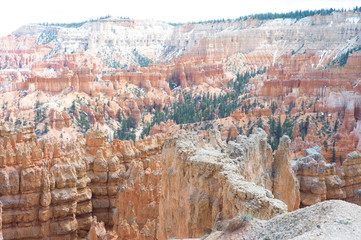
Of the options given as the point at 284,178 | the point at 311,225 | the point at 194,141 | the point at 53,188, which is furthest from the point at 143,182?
the point at 311,225

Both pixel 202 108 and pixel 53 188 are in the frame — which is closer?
pixel 53 188

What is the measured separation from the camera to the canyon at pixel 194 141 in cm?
1084

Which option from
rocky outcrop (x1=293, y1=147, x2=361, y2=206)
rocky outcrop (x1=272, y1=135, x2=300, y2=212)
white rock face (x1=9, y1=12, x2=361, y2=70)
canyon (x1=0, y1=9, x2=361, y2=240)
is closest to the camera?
canyon (x1=0, y1=9, x2=361, y2=240)

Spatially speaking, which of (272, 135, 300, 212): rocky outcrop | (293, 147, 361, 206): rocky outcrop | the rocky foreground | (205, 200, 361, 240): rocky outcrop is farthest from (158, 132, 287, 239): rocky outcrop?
(293, 147, 361, 206): rocky outcrop

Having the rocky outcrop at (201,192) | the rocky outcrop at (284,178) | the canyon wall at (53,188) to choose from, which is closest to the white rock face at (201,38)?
the canyon wall at (53,188)

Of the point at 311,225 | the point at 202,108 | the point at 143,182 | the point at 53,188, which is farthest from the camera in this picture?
the point at 202,108

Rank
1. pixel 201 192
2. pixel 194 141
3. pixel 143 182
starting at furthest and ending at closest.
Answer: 1. pixel 143 182
2. pixel 194 141
3. pixel 201 192

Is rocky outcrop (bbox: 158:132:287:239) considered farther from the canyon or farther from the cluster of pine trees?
the cluster of pine trees

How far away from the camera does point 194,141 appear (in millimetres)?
14445

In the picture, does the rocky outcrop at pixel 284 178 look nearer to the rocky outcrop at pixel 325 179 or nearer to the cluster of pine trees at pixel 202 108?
the rocky outcrop at pixel 325 179

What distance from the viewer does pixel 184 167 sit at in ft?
39.6

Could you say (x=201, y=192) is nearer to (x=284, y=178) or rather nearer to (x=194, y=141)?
(x=194, y=141)

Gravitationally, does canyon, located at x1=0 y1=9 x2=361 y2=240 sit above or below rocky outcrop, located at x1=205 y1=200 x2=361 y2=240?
below

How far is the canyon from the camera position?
10836mm
